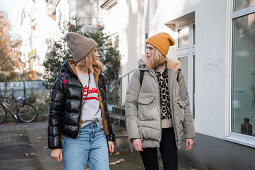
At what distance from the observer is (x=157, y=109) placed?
9.90 feet

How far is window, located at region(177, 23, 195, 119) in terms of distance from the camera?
682 cm

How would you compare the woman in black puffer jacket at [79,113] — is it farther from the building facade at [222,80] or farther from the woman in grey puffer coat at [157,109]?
the building facade at [222,80]

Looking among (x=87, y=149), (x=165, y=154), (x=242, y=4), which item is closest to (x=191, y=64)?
(x=242, y=4)

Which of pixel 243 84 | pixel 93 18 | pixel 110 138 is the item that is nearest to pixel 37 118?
pixel 93 18

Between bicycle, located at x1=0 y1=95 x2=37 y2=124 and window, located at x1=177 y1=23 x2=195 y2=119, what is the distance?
823 cm

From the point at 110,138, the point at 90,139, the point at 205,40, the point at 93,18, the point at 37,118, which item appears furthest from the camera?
the point at 93,18

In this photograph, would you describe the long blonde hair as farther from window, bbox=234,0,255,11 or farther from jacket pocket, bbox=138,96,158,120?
window, bbox=234,0,255,11

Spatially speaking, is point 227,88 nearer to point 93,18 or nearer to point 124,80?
point 124,80

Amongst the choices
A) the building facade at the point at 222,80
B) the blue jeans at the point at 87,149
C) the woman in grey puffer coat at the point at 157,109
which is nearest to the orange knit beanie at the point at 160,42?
the woman in grey puffer coat at the point at 157,109

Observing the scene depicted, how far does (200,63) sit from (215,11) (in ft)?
3.23

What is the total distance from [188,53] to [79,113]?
4555 millimetres

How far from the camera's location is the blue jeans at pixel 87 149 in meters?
2.82

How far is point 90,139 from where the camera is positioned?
2895 mm

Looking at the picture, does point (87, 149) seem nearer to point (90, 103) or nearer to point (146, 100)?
point (90, 103)
